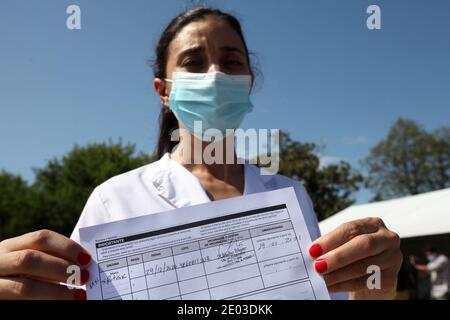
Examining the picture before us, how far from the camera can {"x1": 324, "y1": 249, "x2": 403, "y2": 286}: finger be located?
1167 mm

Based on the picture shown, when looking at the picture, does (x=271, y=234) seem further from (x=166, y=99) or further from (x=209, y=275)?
(x=166, y=99)

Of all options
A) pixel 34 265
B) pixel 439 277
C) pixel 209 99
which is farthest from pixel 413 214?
pixel 34 265

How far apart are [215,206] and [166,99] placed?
3.45ft

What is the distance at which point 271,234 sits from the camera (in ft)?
3.88

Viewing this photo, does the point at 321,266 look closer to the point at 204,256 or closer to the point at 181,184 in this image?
the point at 204,256

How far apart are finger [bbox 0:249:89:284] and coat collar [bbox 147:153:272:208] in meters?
0.62

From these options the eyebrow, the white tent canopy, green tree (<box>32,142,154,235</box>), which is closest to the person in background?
the white tent canopy

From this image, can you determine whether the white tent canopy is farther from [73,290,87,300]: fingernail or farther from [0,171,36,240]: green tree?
[0,171,36,240]: green tree

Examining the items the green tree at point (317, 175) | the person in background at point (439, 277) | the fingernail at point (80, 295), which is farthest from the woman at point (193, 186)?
the green tree at point (317, 175)

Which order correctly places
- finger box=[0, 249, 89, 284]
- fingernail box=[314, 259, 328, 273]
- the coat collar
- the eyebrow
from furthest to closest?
the eyebrow < the coat collar < fingernail box=[314, 259, 328, 273] < finger box=[0, 249, 89, 284]

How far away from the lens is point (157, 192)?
1633mm

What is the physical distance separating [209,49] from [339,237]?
98cm

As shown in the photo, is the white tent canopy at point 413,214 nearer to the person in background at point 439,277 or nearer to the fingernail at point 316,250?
the person in background at point 439,277

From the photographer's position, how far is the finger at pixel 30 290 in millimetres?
1018
